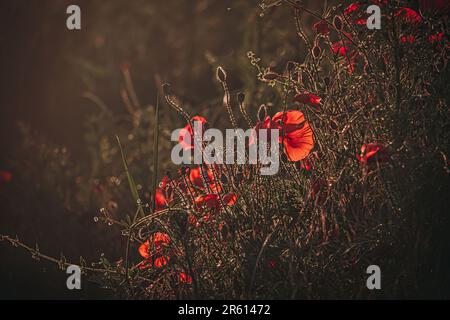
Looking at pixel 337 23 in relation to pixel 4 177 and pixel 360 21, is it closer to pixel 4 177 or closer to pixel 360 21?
pixel 360 21

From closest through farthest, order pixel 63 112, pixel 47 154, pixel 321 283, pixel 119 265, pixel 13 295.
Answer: pixel 321 283 → pixel 119 265 → pixel 13 295 → pixel 47 154 → pixel 63 112

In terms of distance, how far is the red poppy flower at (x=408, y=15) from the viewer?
186cm

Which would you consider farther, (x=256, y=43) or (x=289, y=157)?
(x=256, y=43)

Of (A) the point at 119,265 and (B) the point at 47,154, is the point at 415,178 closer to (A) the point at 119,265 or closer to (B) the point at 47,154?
(A) the point at 119,265

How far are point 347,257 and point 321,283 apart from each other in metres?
0.12

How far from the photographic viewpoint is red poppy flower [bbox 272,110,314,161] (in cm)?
185

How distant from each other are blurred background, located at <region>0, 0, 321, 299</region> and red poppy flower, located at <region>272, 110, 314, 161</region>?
0.79 meters

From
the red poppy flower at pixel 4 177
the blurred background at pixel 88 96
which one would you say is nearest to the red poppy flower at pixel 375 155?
the blurred background at pixel 88 96

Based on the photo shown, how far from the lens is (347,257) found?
1812 millimetres

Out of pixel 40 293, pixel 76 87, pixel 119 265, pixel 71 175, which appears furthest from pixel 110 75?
pixel 119 265

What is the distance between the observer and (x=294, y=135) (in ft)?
6.23

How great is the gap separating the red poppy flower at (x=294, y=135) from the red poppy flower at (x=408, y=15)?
38cm

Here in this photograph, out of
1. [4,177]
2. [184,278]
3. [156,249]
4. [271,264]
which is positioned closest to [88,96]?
[4,177]
